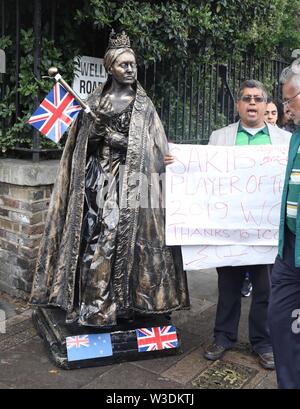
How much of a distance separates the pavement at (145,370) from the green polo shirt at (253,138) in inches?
60.3

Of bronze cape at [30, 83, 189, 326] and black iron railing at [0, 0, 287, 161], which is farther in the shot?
black iron railing at [0, 0, 287, 161]

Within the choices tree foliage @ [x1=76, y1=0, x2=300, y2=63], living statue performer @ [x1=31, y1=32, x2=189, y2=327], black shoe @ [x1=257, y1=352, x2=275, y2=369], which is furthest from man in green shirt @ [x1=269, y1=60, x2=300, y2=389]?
tree foliage @ [x1=76, y1=0, x2=300, y2=63]

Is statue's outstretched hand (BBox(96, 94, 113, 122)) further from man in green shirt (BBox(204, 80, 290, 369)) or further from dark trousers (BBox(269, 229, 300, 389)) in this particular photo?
dark trousers (BBox(269, 229, 300, 389))

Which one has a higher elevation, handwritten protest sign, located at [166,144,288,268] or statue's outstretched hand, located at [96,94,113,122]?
statue's outstretched hand, located at [96,94,113,122]

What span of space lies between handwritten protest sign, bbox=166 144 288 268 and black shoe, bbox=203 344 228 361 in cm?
66

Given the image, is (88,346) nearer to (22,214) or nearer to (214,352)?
(214,352)

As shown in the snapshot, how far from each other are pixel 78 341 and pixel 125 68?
1858mm

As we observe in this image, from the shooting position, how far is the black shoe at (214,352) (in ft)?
11.7

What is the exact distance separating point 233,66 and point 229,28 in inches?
71.3

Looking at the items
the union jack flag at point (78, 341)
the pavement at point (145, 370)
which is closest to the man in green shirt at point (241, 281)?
the pavement at point (145, 370)

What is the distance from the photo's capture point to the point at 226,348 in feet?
12.0

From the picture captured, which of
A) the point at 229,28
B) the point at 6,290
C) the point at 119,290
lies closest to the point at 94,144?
the point at 119,290

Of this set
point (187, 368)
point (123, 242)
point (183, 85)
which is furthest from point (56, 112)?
point (183, 85)

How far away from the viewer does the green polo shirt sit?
11.8 feet
